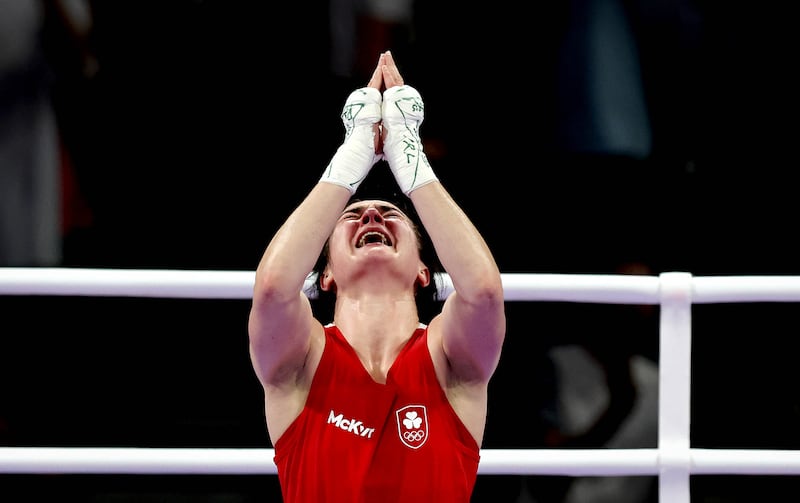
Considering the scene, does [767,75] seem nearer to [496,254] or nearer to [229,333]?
[496,254]

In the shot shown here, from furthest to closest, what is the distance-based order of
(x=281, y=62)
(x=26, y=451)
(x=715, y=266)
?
1. (x=281, y=62)
2. (x=715, y=266)
3. (x=26, y=451)

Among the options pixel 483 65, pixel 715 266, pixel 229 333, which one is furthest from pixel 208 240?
pixel 715 266

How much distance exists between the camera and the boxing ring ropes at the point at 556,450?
A: 62.1 inches

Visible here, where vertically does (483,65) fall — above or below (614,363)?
above

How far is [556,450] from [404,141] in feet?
2.18

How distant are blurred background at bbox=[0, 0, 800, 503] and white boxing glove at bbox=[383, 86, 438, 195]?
1.08 m

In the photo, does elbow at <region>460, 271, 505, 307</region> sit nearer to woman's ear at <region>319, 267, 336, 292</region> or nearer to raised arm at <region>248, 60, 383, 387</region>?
raised arm at <region>248, 60, 383, 387</region>

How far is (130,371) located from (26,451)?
32.6 inches

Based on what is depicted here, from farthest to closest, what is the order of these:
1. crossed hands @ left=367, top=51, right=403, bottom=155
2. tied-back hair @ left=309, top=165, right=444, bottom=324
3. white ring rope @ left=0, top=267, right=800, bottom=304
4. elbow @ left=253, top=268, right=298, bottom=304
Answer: tied-back hair @ left=309, top=165, right=444, bottom=324 < white ring rope @ left=0, top=267, right=800, bottom=304 < crossed hands @ left=367, top=51, right=403, bottom=155 < elbow @ left=253, top=268, right=298, bottom=304

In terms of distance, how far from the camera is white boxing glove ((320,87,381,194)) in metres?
1.35

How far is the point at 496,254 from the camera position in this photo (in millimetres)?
2475

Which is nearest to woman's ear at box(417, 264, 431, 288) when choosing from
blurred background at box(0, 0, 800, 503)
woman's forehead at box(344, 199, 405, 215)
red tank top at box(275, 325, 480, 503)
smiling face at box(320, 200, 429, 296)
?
smiling face at box(320, 200, 429, 296)

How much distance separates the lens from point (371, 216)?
1.55 metres

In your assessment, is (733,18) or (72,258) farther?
(733,18)
